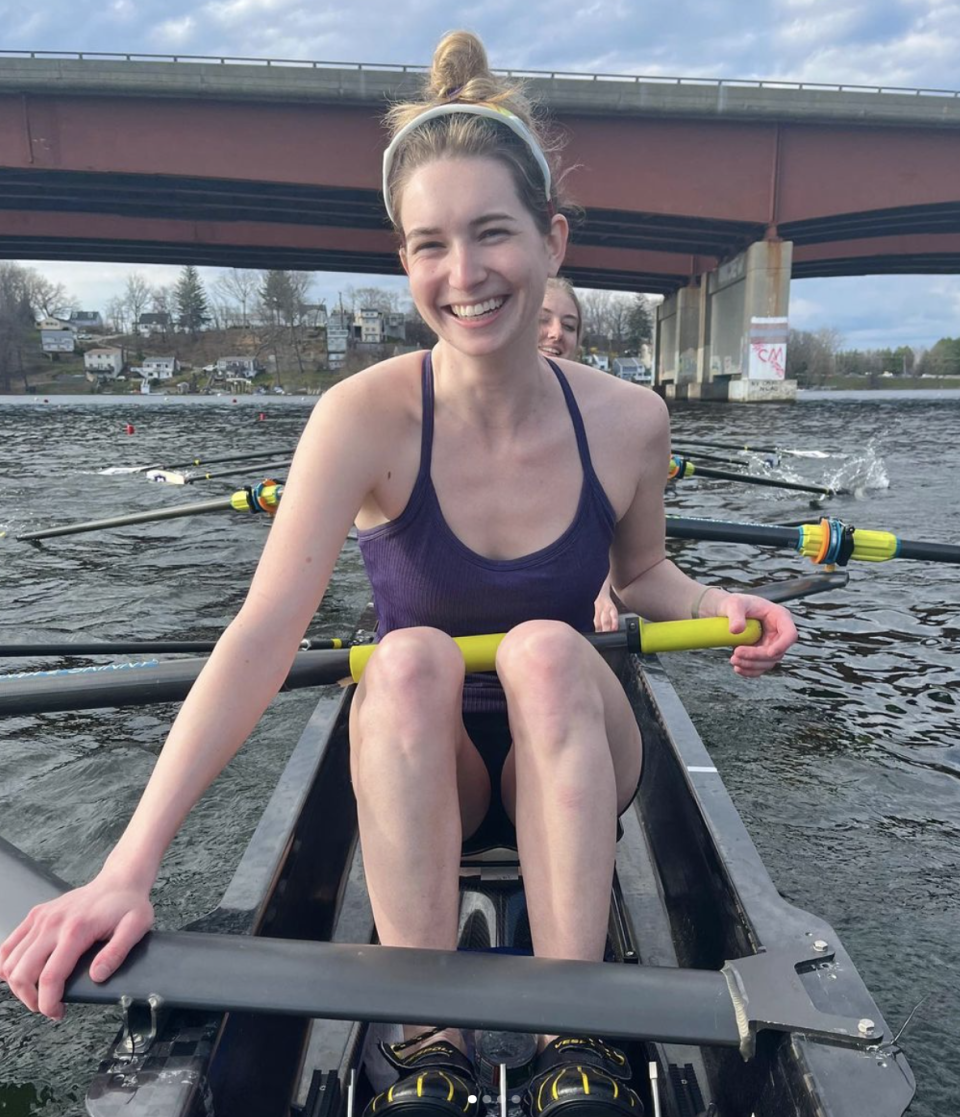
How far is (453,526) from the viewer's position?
1.91 meters

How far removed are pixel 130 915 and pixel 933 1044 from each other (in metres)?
1.87

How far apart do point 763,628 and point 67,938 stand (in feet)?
5.32

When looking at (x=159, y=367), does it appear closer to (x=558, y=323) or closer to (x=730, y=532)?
(x=558, y=323)

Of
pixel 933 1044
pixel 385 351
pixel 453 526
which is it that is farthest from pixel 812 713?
pixel 385 351

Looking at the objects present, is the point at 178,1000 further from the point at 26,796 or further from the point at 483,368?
the point at 26,796

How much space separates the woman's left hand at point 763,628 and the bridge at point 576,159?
18695 millimetres

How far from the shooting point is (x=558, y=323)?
4.28m

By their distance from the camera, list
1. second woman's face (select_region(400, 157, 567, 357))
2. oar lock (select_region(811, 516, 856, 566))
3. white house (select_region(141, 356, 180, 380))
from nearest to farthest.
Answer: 1. second woman's face (select_region(400, 157, 567, 357))
2. oar lock (select_region(811, 516, 856, 566))
3. white house (select_region(141, 356, 180, 380))

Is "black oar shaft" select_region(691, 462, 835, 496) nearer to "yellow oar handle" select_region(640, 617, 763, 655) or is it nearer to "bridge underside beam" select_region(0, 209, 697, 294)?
"yellow oar handle" select_region(640, 617, 763, 655)

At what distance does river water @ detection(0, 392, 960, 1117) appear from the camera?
7.38ft

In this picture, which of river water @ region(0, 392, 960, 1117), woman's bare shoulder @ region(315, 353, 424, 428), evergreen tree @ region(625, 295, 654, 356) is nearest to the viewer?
woman's bare shoulder @ region(315, 353, 424, 428)

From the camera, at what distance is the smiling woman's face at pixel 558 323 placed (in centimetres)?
428

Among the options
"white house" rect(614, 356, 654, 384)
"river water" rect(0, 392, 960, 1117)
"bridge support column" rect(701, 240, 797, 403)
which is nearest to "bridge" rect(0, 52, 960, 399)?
"bridge support column" rect(701, 240, 797, 403)

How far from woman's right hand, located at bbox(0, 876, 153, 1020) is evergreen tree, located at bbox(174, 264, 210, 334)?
90.0 meters
